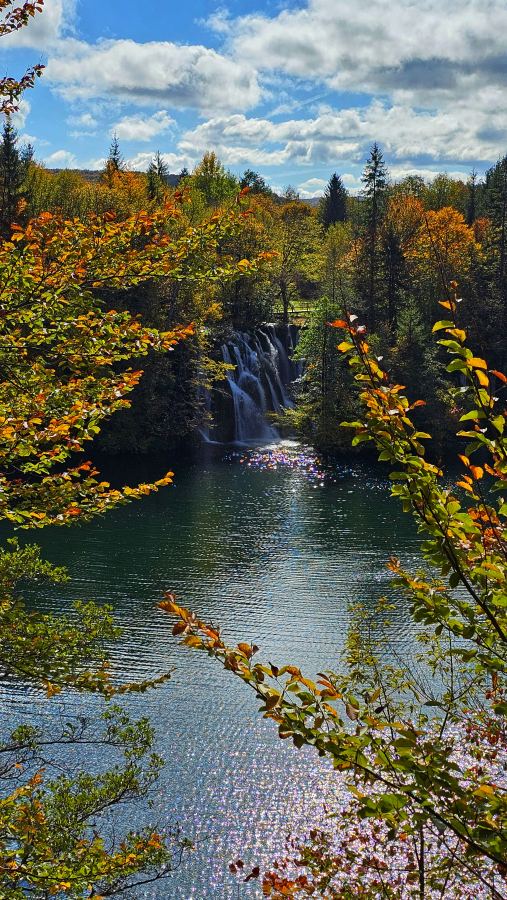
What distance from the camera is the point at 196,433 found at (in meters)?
39.0

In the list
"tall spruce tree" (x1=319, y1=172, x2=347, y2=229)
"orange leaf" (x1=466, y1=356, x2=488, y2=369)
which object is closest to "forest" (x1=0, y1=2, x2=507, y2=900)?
"orange leaf" (x1=466, y1=356, x2=488, y2=369)

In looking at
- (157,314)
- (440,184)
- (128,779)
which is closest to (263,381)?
(157,314)

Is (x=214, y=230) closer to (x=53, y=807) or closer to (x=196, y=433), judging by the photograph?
(x=53, y=807)

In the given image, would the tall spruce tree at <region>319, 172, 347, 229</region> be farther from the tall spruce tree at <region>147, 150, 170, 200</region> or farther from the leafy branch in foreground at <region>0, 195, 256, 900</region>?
the leafy branch in foreground at <region>0, 195, 256, 900</region>

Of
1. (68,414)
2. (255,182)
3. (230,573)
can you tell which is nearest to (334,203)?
(255,182)

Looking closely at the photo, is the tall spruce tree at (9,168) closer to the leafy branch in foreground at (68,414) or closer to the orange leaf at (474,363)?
the leafy branch in foreground at (68,414)

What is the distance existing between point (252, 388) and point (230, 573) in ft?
72.1

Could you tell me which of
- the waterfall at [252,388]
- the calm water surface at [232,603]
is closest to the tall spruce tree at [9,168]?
the waterfall at [252,388]

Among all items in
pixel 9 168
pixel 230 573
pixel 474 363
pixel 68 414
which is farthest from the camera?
pixel 9 168

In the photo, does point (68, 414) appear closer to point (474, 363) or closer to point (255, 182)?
point (474, 363)

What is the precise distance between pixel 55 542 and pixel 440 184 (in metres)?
77.1

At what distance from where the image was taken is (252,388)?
4206cm

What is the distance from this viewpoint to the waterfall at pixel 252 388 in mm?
40500

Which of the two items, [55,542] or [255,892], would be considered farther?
[55,542]
